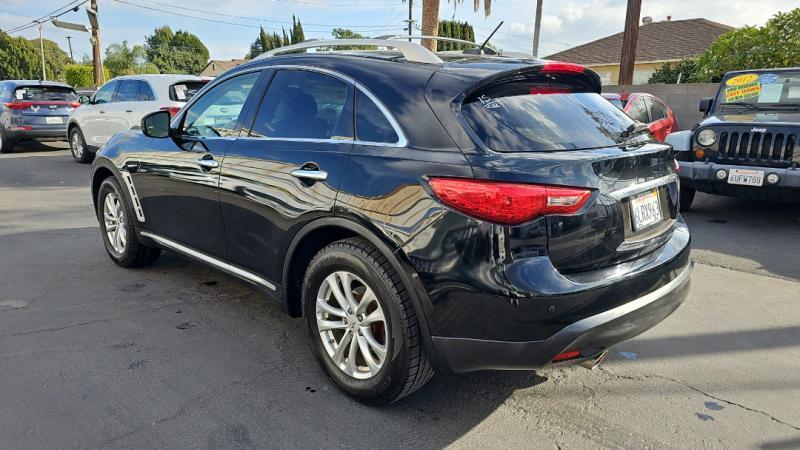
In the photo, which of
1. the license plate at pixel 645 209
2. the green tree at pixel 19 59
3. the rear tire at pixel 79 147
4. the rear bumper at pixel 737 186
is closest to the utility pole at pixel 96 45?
the rear tire at pixel 79 147

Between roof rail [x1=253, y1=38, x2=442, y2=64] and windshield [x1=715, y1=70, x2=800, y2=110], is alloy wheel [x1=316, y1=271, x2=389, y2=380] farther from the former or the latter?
windshield [x1=715, y1=70, x2=800, y2=110]

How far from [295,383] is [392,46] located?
188 centimetres

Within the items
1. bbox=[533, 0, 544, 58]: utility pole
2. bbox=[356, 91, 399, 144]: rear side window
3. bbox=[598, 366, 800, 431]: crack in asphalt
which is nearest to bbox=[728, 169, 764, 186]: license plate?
bbox=[598, 366, 800, 431]: crack in asphalt

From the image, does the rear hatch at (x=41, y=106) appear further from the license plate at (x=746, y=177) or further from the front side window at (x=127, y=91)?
the license plate at (x=746, y=177)

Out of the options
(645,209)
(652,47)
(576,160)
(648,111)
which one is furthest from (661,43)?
(576,160)

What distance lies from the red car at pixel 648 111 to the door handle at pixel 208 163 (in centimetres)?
808

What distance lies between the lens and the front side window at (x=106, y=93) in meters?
11.4

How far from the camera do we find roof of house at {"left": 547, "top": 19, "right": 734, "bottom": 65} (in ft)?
88.1

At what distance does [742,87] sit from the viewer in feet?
24.1

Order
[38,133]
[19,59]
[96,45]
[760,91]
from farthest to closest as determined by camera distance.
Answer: [19,59] < [96,45] < [38,133] < [760,91]

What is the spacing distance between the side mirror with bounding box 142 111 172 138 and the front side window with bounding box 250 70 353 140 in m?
1.12

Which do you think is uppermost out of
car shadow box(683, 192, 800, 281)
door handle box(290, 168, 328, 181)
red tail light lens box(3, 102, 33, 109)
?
door handle box(290, 168, 328, 181)

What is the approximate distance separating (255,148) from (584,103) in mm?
1825

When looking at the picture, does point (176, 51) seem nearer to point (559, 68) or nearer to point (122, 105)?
point (122, 105)
